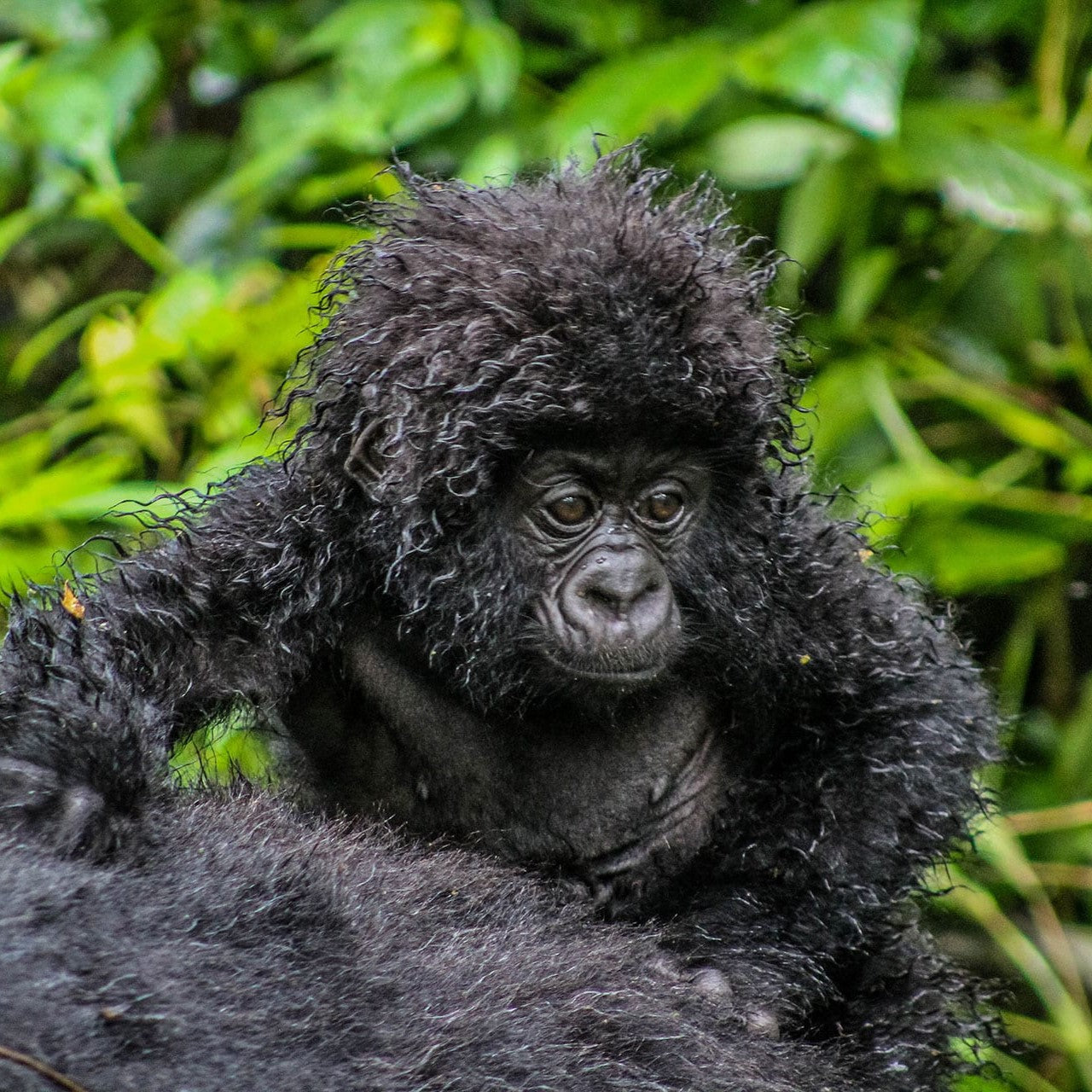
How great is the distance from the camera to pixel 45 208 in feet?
15.2

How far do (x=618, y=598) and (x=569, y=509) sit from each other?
0.19 m

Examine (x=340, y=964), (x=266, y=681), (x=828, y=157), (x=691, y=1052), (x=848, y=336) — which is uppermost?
(x=828, y=157)

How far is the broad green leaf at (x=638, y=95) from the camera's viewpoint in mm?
3975

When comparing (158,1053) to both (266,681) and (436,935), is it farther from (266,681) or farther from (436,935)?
(266,681)

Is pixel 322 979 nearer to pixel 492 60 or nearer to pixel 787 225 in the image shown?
pixel 492 60

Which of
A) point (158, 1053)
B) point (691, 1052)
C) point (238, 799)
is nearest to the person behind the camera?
point (158, 1053)

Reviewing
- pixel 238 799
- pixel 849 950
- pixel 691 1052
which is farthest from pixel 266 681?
pixel 849 950

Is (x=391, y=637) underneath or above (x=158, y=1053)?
above

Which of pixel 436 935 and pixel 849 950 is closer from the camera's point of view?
pixel 436 935

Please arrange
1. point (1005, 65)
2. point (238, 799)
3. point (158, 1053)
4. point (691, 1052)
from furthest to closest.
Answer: point (1005, 65) < point (238, 799) < point (691, 1052) < point (158, 1053)

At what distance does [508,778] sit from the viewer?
2758 millimetres

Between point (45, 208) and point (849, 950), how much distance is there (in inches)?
132

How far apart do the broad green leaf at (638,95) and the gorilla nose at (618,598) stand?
1610 mm

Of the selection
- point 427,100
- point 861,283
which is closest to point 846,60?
point 861,283
